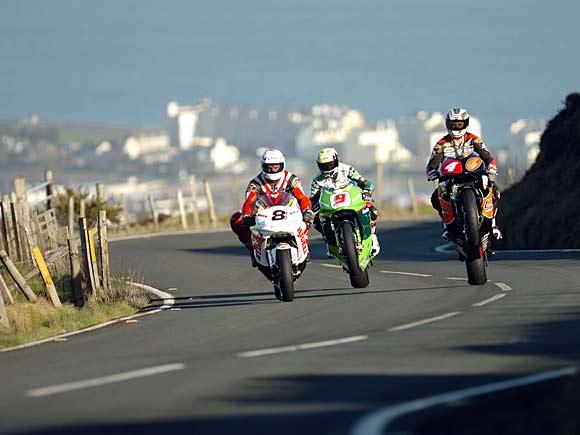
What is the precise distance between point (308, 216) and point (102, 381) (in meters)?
7.14

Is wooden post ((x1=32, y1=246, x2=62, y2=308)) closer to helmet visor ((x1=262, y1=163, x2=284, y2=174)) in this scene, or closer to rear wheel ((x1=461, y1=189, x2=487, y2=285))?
helmet visor ((x1=262, y1=163, x2=284, y2=174))

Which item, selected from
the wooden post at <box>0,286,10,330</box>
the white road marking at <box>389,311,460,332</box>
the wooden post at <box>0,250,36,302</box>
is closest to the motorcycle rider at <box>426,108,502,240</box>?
the white road marking at <box>389,311,460,332</box>

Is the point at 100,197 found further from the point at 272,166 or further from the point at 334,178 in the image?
the point at 272,166

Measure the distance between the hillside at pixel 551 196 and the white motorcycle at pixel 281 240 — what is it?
31.8 ft

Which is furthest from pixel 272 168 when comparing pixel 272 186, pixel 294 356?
pixel 294 356

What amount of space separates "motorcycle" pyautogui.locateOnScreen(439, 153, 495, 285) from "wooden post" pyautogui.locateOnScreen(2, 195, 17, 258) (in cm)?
954

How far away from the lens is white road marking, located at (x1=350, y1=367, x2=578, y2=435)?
8.31m

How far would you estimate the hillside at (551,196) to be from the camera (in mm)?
26656

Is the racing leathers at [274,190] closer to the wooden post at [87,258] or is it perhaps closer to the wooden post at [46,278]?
the wooden post at [87,258]

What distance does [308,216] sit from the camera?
676 inches

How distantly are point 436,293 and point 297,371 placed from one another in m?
6.61

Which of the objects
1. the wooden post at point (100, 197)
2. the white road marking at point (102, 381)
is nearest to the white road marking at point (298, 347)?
the white road marking at point (102, 381)

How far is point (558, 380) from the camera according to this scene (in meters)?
9.60

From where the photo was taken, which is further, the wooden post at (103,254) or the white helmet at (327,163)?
the wooden post at (103,254)
